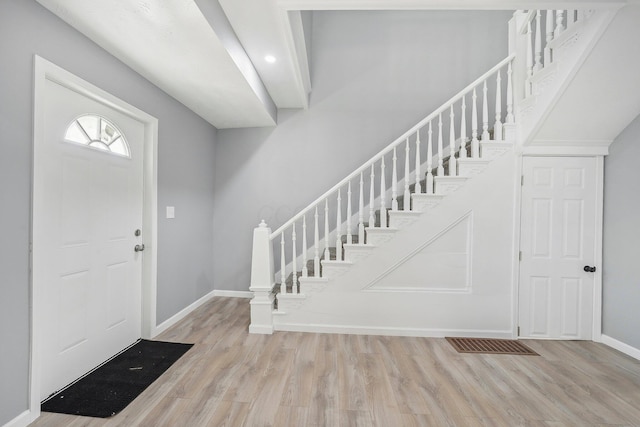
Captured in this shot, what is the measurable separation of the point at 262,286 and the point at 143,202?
4.69ft

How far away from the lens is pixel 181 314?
3166 millimetres

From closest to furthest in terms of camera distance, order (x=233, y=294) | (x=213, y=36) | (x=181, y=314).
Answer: (x=213, y=36)
(x=181, y=314)
(x=233, y=294)

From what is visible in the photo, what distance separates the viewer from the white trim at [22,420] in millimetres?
1480

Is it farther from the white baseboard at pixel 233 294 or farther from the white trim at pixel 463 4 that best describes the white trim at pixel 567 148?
the white baseboard at pixel 233 294

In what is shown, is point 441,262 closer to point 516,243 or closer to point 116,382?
point 516,243

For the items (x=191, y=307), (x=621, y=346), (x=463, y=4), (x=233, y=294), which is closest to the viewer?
(x=463, y=4)

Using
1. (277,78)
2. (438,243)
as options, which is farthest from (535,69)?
(277,78)

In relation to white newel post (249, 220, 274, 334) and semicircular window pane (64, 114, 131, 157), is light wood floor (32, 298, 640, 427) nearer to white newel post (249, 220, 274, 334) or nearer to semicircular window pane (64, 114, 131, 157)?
white newel post (249, 220, 274, 334)

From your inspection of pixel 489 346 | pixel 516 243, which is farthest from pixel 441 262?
pixel 489 346

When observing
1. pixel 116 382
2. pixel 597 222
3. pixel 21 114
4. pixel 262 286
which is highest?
pixel 21 114

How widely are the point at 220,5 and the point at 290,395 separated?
2.76 m

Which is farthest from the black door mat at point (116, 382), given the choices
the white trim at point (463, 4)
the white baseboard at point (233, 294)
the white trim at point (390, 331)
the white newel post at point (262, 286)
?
the white trim at point (463, 4)

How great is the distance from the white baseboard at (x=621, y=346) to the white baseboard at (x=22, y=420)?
4.53 m

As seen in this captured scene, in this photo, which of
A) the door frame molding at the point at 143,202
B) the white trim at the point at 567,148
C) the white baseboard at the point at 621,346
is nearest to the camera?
the door frame molding at the point at 143,202
